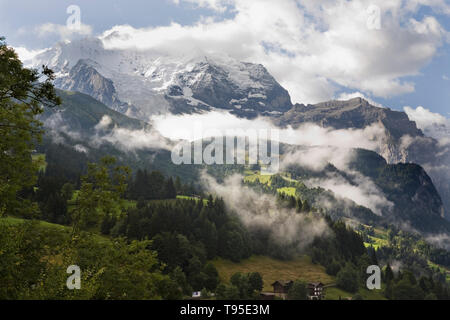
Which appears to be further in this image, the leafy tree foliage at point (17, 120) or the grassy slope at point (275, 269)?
the grassy slope at point (275, 269)

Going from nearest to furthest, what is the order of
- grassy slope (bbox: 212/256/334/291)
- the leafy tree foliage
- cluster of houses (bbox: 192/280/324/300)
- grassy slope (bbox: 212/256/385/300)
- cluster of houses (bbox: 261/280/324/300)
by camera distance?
the leafy tree foliage
cluster of houses (bbox: 192/280/324/300)
cluster of houses (bbox: 261/280/324/300)
grassy slope (bbox: 212/256/385/300)
grassy slope (bbox: 212/256/334/291)

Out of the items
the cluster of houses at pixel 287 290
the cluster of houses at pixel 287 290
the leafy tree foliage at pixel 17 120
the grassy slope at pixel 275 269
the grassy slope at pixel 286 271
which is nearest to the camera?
the leafy tree foliage at pixel 17 120

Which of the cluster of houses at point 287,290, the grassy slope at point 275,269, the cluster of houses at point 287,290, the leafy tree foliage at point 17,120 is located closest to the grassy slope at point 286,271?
the grassy slope at point 275,269

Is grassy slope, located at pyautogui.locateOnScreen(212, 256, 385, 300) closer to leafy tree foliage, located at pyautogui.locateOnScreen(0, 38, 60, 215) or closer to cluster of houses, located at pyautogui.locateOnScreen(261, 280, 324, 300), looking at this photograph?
cluster of houses, located at pyautogui.locateOnScreen(261, 280, 324, 300)

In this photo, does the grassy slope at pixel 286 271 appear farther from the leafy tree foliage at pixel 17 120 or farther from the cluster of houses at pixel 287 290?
the leafy tree foliage at pixel 17 120

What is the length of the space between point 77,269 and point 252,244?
526 feet

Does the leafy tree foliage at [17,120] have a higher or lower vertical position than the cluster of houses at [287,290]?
higher

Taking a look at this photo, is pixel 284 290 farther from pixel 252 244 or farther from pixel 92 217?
pixel 92 217

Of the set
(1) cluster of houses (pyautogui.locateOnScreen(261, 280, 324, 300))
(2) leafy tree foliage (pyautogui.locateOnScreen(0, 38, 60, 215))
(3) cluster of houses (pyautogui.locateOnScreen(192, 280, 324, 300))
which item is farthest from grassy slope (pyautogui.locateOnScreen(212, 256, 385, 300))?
(2) leafy tree foliage (pyautogui.locateOnScreen(0, 38, 60, 215))

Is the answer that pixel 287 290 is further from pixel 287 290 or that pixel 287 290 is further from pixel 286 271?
pixel 286 271

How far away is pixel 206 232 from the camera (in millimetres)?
156375

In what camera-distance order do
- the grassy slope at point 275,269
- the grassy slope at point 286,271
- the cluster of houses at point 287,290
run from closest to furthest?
the cluster of houses at point 287,290, the grassy slope at point 286,271, the grassy slope at point 275,269
